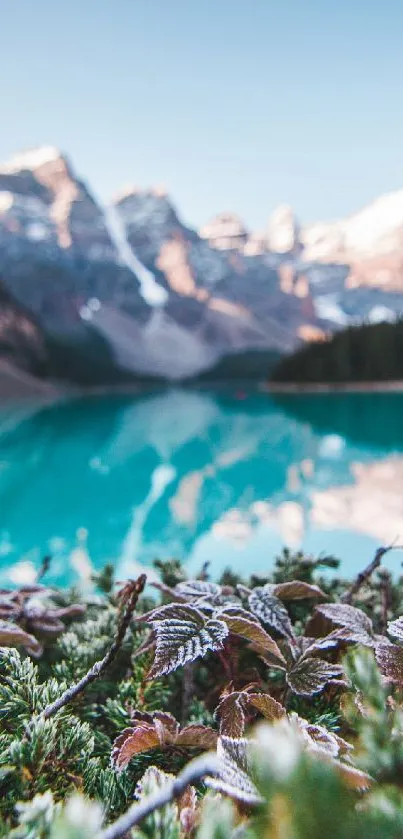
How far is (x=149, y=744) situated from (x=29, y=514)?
11.3 meters

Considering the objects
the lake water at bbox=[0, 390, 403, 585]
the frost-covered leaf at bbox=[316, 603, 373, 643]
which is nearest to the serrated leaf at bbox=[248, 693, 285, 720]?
the frost-covered leaf at bbox=[316, 603, 373, 643]

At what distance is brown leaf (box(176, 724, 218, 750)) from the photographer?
3.88 ft

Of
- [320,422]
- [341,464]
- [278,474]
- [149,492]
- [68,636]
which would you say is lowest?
[68,636]

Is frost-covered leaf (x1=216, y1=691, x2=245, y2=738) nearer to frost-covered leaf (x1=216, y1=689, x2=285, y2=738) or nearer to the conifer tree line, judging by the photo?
frost-covered leaf (x1=216, y1=689, x2=285, y2=738)

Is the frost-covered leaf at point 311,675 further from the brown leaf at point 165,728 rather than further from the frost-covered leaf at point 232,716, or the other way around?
the brown leaf at point 165,728

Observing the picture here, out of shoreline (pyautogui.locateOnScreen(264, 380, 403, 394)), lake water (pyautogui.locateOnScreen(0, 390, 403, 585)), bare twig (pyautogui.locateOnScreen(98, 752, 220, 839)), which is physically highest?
shoreline (pyautogui.locateOnScreen(264, 380, 403, 394))

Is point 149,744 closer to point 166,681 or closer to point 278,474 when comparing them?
point 166,681

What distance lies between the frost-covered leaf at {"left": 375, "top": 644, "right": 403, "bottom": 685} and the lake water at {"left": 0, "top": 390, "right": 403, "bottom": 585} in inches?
109

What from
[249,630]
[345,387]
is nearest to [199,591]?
[249,630]

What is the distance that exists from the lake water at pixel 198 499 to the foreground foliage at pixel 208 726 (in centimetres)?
206

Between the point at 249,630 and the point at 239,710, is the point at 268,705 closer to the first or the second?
the point at 239,710

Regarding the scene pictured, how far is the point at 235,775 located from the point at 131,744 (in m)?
0.38

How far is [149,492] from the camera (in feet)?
49.1

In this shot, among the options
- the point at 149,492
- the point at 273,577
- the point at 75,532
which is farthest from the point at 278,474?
the point at 273,577
